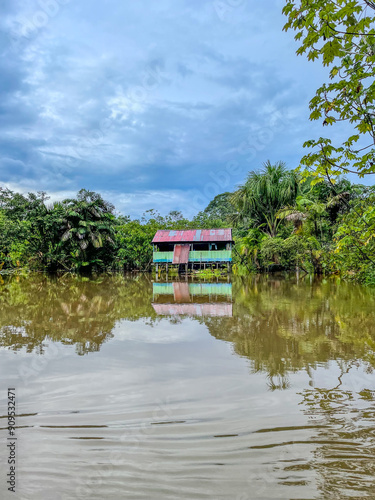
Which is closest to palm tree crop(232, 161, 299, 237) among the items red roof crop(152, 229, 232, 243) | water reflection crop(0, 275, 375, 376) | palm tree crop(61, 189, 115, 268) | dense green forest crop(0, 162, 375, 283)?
dense green forest crop(0, 162, 375, 283)

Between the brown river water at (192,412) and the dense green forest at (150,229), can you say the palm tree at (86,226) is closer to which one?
the dense green forest at (150,229)

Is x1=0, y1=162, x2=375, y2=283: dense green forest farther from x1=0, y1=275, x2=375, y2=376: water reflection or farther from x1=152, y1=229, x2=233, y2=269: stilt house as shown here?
x1=0, y1=275, x2=375, y2=376: water reflection

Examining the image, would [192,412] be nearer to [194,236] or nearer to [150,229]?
[194,236]

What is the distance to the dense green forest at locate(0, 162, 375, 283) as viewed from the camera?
63.2 ft

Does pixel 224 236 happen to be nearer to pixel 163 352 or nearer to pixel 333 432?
pixel 163 352

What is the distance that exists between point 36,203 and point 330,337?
84.0ft

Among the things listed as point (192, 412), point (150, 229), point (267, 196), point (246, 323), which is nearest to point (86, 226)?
point (150, 229)

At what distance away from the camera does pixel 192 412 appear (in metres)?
2.52

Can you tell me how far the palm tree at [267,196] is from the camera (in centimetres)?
2238

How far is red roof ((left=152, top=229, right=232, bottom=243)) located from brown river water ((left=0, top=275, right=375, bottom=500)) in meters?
17.5

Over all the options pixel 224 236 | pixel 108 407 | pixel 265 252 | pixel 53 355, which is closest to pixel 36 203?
pixel 224 236

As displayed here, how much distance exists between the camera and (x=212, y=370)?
11.5 feet

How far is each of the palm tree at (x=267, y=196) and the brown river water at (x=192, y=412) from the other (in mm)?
17879

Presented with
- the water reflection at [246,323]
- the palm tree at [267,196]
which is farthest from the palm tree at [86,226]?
the water reflection at [246,323]
